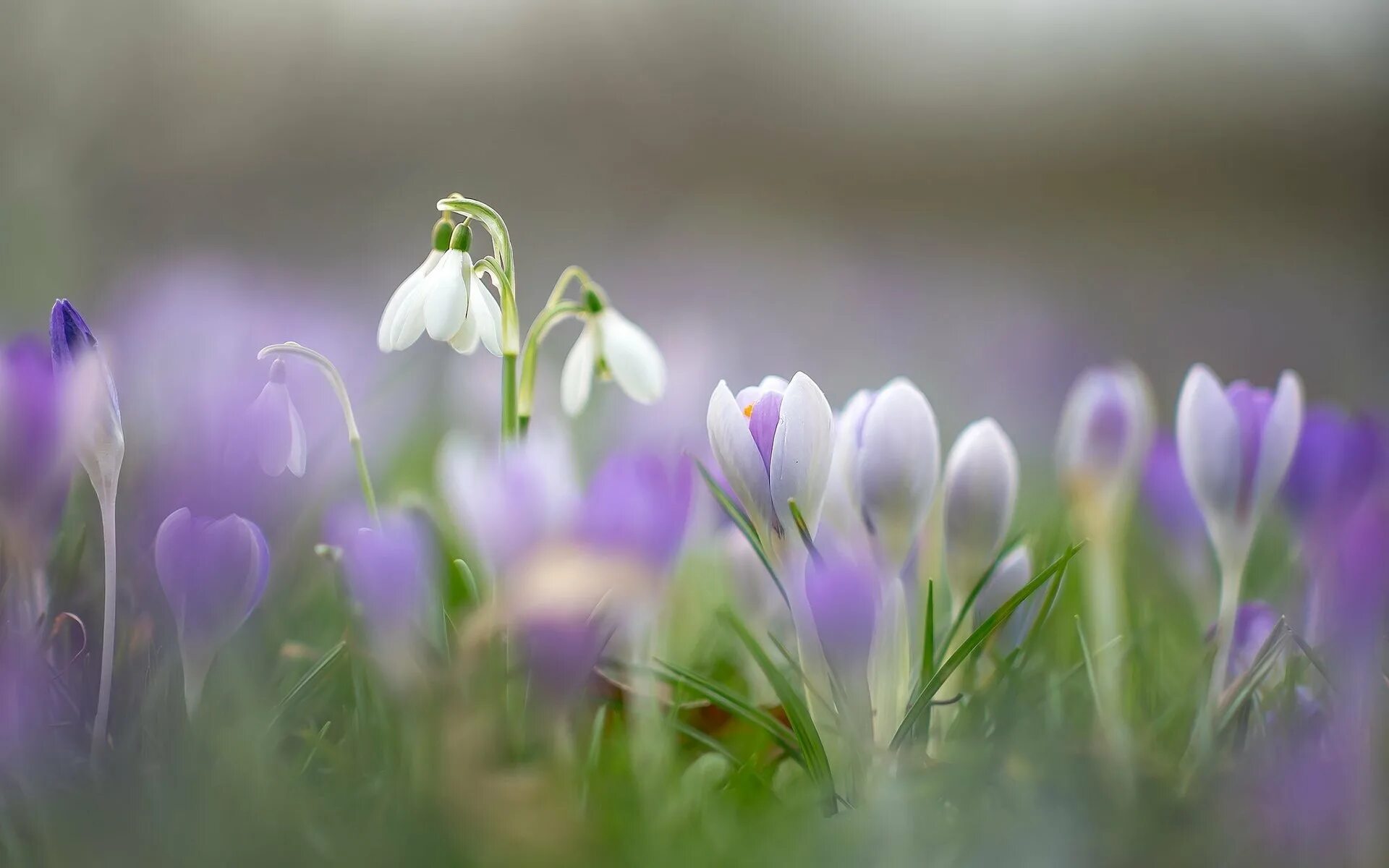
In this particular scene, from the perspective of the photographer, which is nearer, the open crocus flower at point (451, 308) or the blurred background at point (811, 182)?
the open crocus flower at point (451, 308)

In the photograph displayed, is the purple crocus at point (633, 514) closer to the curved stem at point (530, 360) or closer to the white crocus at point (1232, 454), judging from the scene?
the curved stem at point (530, 360)

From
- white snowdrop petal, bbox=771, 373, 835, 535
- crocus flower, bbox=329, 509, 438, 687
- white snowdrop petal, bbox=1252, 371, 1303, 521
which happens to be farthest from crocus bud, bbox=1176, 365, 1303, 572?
crocus flower, bbox=329, 509, 438, 687

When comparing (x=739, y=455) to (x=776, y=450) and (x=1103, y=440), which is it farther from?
(x=1103, y=440)

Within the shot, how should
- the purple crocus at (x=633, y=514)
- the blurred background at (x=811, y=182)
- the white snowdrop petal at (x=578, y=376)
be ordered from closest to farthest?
1. the purple crocus at (x=633, y=514)
2. the white snowdrop petal at (x=578, y=376)
3. the blurred background at (x=811, y=182)

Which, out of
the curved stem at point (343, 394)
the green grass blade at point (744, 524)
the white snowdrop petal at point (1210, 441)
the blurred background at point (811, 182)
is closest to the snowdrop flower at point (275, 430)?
the curved stem at point (343, 394)

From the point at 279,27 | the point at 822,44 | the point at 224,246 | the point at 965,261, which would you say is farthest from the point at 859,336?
the point at 279,27

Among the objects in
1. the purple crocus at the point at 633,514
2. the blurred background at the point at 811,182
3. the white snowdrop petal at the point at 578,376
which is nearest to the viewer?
the purple crocus at the point at 633,514

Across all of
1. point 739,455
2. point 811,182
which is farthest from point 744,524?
point 811,182

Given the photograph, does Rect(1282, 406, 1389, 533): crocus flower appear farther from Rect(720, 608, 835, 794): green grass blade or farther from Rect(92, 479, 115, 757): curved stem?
Rect(92, 479, 115, 757): curved stem
